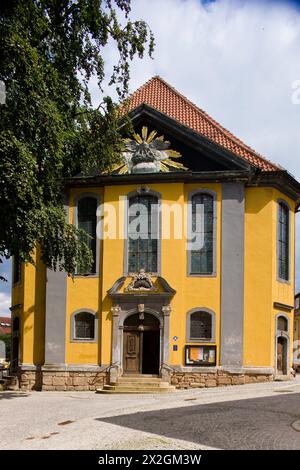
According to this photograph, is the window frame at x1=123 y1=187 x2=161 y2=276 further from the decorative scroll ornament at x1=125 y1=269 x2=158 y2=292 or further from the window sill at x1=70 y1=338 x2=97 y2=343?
the window sill at x1=70 y1=338 x2=97 y2=343

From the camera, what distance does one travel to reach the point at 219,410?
1633cm

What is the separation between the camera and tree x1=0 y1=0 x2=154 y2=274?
17.1 m

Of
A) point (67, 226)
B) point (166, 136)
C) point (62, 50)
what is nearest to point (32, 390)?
point (67, 226)

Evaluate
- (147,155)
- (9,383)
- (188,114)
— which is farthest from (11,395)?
(188,114)

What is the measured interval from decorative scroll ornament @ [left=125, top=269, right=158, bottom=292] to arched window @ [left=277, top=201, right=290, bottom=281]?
17.1ft

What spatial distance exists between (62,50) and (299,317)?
57510 millimetres

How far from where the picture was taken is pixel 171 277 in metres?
25.5

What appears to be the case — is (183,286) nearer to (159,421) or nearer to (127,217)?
(127,217)

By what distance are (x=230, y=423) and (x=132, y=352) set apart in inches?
472

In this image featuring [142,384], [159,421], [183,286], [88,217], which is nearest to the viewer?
[159,421]

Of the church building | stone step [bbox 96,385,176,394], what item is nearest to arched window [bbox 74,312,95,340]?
the church building

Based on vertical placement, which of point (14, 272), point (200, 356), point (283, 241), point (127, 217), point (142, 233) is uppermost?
point (127, 217)

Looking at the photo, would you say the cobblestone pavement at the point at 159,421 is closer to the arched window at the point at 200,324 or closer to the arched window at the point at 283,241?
the arched window at the point at 200,324

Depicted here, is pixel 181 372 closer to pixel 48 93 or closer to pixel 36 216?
pixel 36 216
